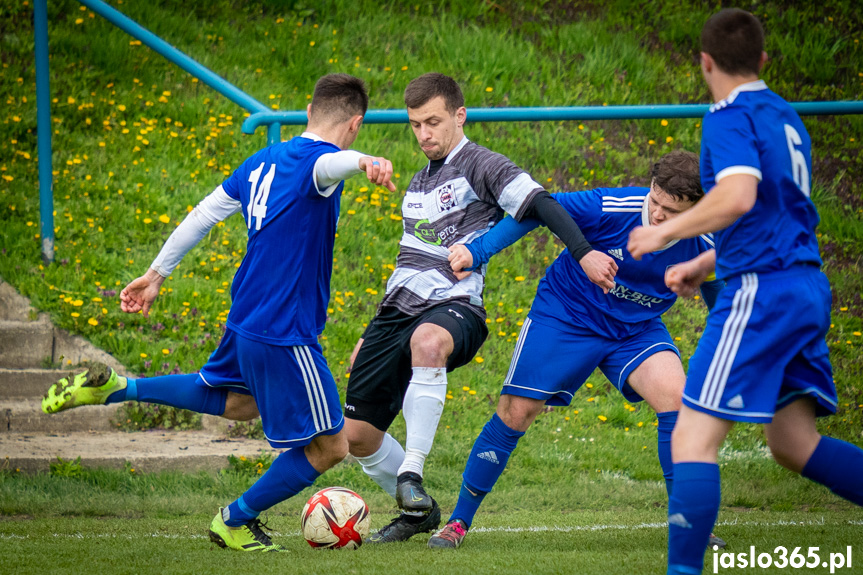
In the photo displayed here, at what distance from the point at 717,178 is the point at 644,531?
237cm

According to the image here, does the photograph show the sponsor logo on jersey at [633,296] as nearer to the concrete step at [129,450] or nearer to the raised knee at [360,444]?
the raised knee at [360,444]

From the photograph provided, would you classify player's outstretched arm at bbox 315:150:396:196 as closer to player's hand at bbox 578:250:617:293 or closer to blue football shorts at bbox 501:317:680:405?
player's hand at bbox 578:250:617:293

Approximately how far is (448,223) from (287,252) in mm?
930

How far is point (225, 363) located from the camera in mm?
3854

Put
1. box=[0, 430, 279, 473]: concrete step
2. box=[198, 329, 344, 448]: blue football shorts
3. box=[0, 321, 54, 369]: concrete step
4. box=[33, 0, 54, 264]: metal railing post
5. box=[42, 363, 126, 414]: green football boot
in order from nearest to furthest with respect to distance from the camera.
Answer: box=[198, 329, 344, 448]: blue football shorts, box=[42, 363, 126, 414]: green football boot, box=[0, 430, 279, 473]: concrete step, box=[0, 321, 54, 369]: concrete step, box=[33, 0, 54, 264]: metal railing post

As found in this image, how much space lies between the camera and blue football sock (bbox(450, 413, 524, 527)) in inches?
161

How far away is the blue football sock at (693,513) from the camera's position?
278 cm

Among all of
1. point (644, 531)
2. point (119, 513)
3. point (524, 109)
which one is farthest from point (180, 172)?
point (644, 531)

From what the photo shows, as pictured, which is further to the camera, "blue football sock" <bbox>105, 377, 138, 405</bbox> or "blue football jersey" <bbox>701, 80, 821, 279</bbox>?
"blue football sock" <bbox>105, 377, 138, 405</bbox>

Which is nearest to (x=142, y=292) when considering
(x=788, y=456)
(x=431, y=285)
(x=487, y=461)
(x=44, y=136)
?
(x=431, y=285)

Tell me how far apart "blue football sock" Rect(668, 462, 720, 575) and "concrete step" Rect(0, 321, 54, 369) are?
17.7 feet

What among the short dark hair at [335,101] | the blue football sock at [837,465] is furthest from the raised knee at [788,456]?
the short dark hair at [335,101]

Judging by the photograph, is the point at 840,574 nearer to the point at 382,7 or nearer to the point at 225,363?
the point at 225,363

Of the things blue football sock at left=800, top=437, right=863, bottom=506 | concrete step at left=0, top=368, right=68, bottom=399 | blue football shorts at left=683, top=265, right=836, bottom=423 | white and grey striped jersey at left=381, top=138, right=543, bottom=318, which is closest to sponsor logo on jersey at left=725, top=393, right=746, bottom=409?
blue football shorts at left=683, top=265, right=836, bottom=423
